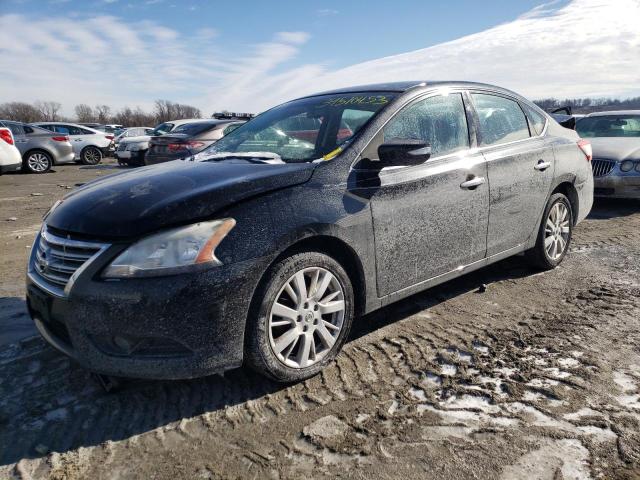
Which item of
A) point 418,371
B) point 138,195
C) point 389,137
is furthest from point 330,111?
point 418,371

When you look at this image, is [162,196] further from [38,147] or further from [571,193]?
[38,147]

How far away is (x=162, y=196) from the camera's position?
2.64 m

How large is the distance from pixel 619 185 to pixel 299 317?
6779 mm

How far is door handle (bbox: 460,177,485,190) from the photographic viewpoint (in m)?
3.55

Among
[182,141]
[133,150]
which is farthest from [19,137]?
[182,141]

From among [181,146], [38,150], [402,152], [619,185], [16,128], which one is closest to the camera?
[402,152]

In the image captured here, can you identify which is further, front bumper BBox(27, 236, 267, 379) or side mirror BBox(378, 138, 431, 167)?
side mirror BBox(378, 138, 431, 167)

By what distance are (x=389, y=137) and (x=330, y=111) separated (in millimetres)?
561

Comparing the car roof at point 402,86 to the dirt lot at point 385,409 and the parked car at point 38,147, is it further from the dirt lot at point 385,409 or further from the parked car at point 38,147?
the parked car at point 38,147

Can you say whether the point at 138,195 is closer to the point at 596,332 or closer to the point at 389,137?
the point at 389,137

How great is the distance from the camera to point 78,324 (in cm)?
244

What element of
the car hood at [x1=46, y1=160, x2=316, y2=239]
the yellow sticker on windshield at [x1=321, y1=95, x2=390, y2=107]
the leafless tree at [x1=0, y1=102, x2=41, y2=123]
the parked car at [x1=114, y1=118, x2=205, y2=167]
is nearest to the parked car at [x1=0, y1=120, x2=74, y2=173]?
the parked car at [x1=114, y1=118, x2=205, y2=167]

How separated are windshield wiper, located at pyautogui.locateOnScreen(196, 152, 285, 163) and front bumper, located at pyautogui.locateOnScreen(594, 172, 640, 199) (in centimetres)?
634

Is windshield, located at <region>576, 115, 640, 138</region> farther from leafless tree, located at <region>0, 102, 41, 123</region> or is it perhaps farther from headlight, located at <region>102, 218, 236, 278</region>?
leafless tree, located at <region>0, 102, 41, 123</region>
